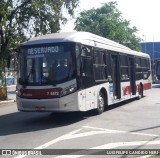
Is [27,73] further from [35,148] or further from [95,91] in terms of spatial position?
[35,148]

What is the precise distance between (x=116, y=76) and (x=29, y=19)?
8.72m

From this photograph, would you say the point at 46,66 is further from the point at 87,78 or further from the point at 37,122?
the point at 37,122

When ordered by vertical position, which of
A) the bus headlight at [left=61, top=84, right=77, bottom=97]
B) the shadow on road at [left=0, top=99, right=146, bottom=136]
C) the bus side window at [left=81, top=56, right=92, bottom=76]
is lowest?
the shadow on road at [left=0, top=99, right=146, bottom=136]

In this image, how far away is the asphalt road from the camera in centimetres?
857

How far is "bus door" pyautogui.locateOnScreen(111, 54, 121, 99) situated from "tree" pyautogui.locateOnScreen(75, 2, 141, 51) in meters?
30.9

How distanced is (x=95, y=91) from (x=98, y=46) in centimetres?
202

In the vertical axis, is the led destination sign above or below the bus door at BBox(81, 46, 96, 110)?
above

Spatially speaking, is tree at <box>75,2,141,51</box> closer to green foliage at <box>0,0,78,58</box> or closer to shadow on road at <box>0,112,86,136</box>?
green foliage at <box>0,0,78,58</box>

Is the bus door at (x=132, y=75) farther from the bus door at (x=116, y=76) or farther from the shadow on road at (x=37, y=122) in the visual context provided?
the shadow on road at (x=37, y=122)

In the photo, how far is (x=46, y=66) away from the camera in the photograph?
12.4 meters

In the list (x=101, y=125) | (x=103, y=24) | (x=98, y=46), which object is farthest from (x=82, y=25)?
(x=101, y=125)

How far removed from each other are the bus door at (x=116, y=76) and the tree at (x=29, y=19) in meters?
7.53

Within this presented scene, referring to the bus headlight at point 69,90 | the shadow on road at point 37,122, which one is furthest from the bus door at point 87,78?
the shadow on road at point 37,122

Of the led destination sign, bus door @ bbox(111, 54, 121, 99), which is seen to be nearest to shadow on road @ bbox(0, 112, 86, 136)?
the led destination sign
